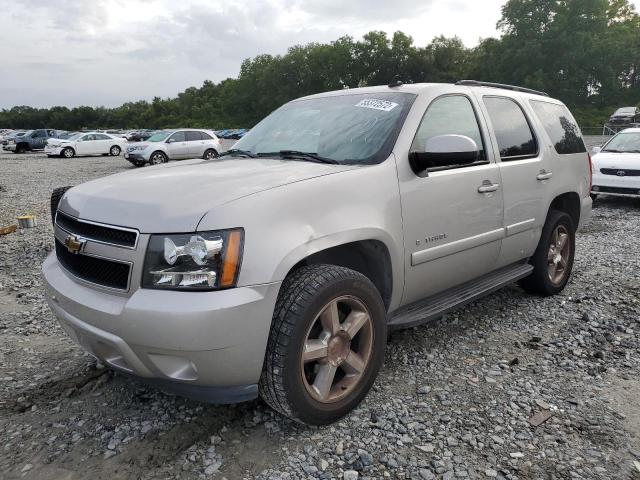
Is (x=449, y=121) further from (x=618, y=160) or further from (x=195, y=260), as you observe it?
(x=618, y=160)

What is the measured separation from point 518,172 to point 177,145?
2006cm

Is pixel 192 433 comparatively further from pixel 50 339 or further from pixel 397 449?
pixel 50 339

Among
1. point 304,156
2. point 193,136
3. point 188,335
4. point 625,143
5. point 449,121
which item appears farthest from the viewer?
point 193,136

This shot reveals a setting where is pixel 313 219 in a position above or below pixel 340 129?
below

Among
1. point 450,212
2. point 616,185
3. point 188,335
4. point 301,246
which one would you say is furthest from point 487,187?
point 616,185

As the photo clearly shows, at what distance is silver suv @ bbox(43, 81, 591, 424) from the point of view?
2.22m

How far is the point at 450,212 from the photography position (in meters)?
3.25

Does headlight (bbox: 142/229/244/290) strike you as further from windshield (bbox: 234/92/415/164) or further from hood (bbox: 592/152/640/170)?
hood (bbox: 592/152/640/170)

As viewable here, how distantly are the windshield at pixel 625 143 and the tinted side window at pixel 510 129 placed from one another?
720 centimetres

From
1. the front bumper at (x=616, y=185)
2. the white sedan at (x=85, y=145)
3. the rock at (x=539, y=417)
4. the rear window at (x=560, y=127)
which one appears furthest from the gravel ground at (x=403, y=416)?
the white sedan at (x=85, y=145)

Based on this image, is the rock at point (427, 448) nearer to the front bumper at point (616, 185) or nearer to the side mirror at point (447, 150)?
the side mirror at point (447, 150)

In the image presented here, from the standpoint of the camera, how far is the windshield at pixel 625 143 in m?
10.0

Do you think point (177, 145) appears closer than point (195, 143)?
Yes

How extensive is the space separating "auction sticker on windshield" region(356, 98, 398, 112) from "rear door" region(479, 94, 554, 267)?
35.7 inches
